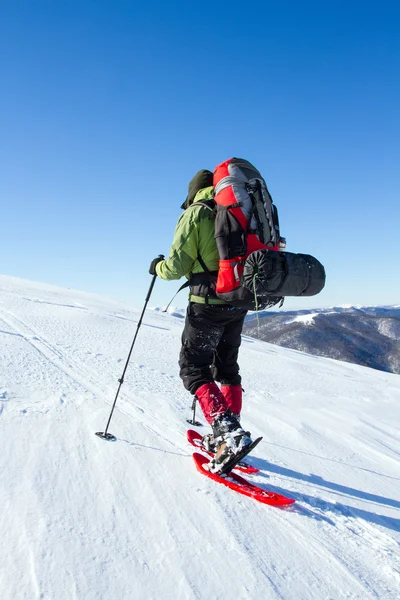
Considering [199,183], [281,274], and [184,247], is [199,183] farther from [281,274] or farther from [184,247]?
[281,274]

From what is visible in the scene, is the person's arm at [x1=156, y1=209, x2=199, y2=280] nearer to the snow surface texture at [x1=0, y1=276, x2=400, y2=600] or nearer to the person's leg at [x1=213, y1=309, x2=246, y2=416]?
the person's leg at [x1=213, y1=309, x2=246, y2=416]

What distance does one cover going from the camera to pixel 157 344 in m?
10.5

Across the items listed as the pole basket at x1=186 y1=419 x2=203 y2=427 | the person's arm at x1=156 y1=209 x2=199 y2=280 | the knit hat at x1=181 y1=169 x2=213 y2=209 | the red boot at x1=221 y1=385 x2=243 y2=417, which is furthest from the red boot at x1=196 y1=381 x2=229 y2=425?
the knit hat at x1=181 y1=169 x2=213 y2=209

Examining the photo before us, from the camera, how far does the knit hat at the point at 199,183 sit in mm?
3809

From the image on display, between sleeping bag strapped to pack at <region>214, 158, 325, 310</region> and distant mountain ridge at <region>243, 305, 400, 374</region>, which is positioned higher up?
distant mountain ridge at <region>243, 305, 400, 374</region>

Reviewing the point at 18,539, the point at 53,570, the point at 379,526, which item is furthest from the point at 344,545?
the point at 18,539

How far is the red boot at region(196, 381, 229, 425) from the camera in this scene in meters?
3.41

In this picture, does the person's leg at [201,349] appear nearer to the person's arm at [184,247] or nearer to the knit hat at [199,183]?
the person's arm at [184,247]

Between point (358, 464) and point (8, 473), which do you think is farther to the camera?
point (358, 464)

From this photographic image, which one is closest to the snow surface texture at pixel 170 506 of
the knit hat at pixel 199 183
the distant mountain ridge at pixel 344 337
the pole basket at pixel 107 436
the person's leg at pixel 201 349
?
the pole basket at pixel 107 436

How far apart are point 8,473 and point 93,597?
1.23m

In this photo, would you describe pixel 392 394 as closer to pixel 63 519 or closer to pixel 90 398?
pixel 90 398

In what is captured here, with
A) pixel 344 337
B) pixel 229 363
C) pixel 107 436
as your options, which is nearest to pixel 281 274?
pixel 229 363

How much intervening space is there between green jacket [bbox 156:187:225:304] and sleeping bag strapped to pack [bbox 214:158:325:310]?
179mm
